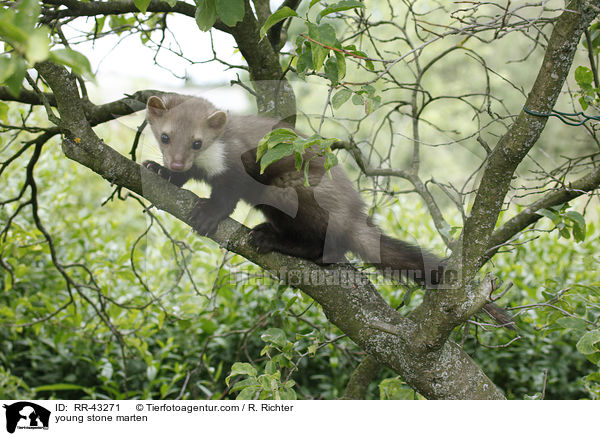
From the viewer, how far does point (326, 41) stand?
6.07 feet

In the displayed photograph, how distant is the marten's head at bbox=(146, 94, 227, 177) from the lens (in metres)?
3.20

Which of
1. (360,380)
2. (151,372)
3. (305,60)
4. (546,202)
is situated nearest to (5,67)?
(305,60)

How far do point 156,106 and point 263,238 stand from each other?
1.15 m

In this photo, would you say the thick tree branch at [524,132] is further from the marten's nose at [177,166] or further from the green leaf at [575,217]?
the marten's nose at [177,166]

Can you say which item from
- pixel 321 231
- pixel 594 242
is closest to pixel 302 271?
pixel 321 231

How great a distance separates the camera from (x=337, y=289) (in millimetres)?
2467

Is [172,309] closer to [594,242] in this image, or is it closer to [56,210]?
[56,210]

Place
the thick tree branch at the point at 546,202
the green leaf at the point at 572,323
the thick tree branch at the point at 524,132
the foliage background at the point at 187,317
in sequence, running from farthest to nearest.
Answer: the foliage background at the point at 187,317
the thick tree branch at the point at 546,202
the green leaf at the point at 572,323
the thick tree branch at the point at 524,132

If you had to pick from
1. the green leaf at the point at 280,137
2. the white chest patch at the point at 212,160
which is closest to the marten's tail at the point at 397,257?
the white chest patch at the point at 212,160

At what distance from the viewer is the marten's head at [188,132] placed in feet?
10.5
